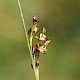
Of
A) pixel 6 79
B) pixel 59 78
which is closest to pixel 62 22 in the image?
pixel 59 78

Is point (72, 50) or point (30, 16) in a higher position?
point (30, 16)

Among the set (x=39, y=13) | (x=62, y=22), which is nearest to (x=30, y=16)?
(x=39, y=13)

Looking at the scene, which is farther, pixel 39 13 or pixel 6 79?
pixel 39 13

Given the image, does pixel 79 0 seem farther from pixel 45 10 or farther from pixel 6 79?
pixel 6 79

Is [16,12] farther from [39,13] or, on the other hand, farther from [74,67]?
[74,67]

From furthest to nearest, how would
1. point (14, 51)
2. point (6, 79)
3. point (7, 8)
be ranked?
point (7, 8)
point (14, 51)
point (6, 79)

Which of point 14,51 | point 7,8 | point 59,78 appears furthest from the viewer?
point 7,8
